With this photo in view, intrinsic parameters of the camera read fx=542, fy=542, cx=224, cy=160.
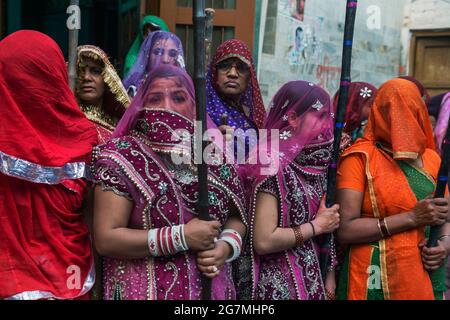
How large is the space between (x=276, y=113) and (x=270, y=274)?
669mm

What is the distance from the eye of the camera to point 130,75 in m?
3.69

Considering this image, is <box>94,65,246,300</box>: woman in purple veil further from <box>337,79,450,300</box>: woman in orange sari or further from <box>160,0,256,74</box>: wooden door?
<box>160,0,256,74</box>: wooden door

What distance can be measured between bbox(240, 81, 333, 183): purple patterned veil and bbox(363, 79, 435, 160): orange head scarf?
0.84 feet

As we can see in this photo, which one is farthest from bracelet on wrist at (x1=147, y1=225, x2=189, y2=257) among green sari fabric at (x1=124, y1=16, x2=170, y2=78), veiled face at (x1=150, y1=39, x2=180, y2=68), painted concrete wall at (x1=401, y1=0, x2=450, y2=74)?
painted concrete wall at (x1=401, y1=0, x2=450, y2=74)

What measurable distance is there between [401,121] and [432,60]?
6413 millimetres

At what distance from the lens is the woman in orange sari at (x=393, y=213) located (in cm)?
228

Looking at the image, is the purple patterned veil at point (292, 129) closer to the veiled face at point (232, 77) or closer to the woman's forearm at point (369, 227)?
the woman's forearm at point (369, 227)

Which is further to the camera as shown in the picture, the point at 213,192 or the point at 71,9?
the point at 71,9

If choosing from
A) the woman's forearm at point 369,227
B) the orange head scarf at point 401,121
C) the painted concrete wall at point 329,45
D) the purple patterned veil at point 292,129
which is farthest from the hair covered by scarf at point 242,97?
the painted concrete wall at point 329,45

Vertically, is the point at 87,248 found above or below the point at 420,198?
below

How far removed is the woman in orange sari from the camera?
7.47 feet

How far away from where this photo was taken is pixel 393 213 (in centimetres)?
230
